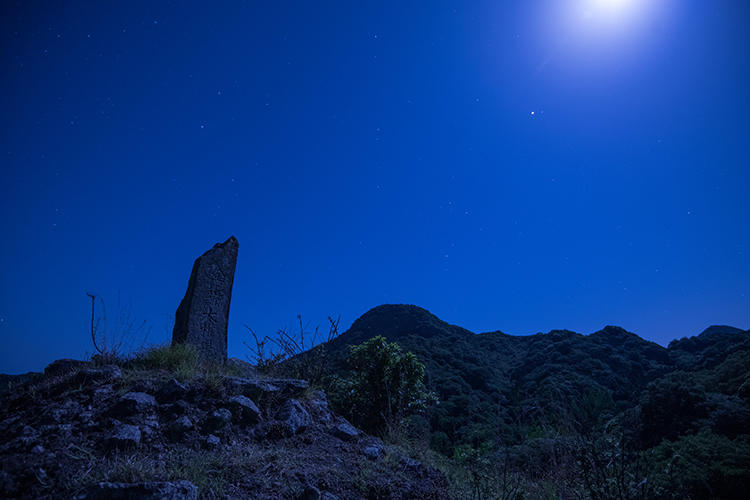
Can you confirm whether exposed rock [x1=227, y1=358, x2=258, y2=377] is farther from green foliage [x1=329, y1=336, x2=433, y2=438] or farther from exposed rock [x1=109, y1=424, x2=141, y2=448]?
exposed rock [x1=109, y1=424, x2=141, y2=448]

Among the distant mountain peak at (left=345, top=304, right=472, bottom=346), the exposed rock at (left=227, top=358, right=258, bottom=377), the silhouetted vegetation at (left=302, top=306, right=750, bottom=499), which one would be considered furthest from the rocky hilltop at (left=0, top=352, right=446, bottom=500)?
the distant mountain peak at (left=345, top=304, right=472, bottom=346)

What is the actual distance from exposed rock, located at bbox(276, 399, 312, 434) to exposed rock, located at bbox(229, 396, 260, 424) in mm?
363

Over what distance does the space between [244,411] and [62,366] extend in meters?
3.42

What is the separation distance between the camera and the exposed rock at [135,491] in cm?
220

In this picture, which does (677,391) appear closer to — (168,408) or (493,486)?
(493,486)

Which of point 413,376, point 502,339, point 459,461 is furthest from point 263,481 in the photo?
point 502,339

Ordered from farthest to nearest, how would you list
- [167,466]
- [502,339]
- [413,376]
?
[502,339] < [413,376] < [167,466]

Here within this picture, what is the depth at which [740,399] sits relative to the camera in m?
8.98

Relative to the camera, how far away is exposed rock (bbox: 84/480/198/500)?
2201 mm

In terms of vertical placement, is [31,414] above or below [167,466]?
above

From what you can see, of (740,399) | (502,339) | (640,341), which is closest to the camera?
(740,399)

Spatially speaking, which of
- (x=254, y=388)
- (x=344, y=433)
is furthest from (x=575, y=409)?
(x=254, y=388)

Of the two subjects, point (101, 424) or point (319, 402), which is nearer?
point (101, 424)

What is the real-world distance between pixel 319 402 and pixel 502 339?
3622 cm
